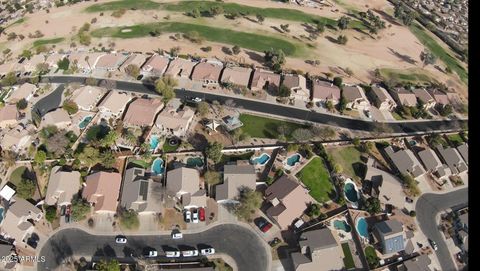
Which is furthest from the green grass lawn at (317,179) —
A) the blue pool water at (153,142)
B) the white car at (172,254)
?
the blue pool water at (153,142)

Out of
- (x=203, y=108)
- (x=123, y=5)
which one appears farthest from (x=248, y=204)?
(x=123, y=5)

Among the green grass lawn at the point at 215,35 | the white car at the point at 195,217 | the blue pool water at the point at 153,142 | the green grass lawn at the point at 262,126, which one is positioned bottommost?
the white car at the point at 195,217

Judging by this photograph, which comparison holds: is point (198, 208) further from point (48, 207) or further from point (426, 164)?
point (426, 164)

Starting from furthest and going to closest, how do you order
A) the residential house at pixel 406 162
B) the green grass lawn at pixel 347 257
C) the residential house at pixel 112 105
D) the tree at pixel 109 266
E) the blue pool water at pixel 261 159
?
1. the residential house at pixel 112 105
2. the blue pool water at pixel 261 159
3. the residential house at pixel 406 162
4. the green grass lawn at pixel 347 257
5. the tree at pixel 109 266

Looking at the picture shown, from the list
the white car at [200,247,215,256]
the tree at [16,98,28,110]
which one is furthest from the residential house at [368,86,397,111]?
the tree at [16,98,28,110]

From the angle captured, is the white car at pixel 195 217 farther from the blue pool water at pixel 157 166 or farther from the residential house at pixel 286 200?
the residential house at pixel 286 200

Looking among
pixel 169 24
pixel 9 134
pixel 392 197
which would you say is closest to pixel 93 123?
pixel 9 134

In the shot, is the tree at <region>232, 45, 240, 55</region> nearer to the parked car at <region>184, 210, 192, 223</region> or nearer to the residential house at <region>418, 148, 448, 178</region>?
the parked car at <region>184, 210, 192, 223</region>
